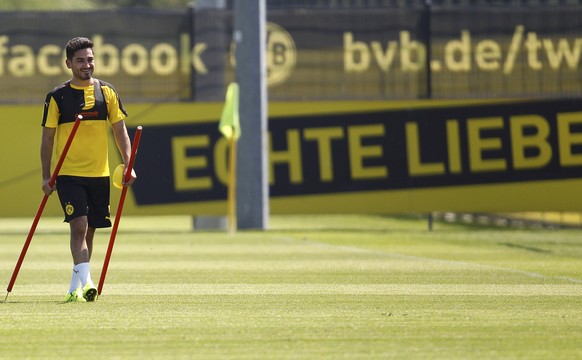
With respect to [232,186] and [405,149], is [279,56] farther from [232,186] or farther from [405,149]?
[232,186]

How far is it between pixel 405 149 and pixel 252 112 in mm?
2574

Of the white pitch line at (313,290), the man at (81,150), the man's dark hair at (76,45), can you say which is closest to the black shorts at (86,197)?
the man at (81,150)

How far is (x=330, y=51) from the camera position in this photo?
26234 mm

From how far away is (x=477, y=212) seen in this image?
1037 inches

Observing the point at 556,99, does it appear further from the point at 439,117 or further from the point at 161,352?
the point at 161,352

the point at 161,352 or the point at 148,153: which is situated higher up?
the point at 161,352

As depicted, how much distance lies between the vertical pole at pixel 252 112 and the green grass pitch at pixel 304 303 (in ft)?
12.2

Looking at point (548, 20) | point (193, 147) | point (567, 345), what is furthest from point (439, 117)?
point (567, 345)

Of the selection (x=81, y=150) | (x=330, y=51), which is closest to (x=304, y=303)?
(x=81, y=150)

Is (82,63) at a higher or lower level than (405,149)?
higher

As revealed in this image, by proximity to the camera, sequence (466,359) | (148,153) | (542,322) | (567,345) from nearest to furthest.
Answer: (466,359) < (567,345) < (542,322) < (148,153)

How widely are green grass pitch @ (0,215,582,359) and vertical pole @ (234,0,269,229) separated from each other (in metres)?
3.72

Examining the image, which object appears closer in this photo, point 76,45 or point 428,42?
point 76,45

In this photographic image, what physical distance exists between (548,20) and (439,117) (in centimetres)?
232
